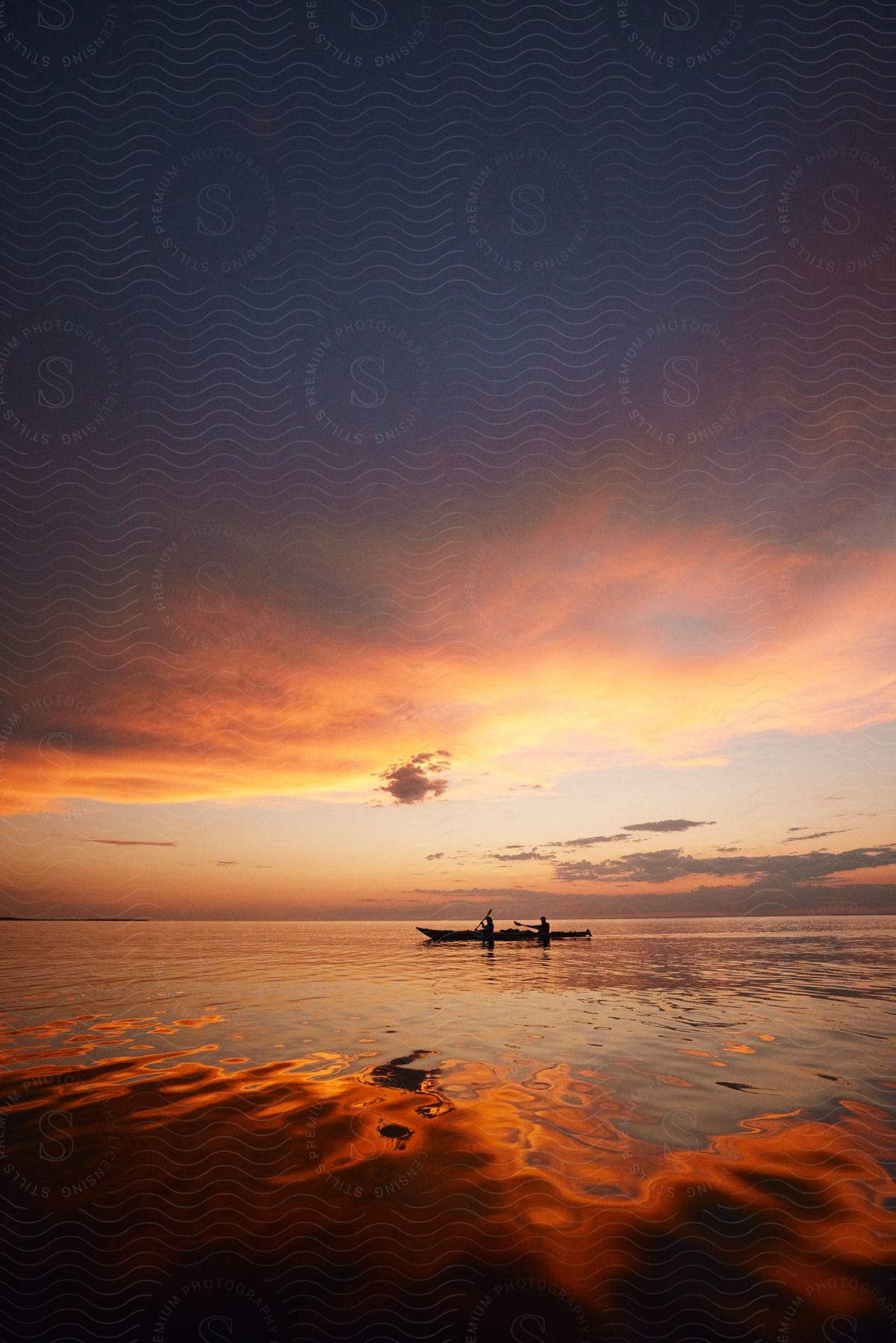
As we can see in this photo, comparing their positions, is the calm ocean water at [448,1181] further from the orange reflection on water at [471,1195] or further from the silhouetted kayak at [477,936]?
the silhouetted kayak at [477,936]

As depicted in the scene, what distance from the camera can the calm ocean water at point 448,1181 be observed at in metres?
5.15

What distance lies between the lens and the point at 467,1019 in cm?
1667

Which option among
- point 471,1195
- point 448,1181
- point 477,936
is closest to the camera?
point 471,1195

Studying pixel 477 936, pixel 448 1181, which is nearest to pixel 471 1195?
pixel 448 1181

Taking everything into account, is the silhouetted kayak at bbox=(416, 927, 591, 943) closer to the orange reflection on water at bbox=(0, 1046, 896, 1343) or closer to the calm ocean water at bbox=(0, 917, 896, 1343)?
the calm ocean water at bbox=(0, 917, 896, 1343)

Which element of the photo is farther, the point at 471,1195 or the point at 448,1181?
the point at 448,1181

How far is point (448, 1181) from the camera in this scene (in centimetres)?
704

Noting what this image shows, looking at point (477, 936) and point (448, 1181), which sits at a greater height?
point (448, 1181)

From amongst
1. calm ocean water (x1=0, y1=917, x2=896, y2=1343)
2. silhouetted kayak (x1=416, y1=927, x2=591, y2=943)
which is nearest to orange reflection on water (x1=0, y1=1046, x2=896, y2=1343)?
calm ocean water (x1=0, y1=917, x2=896, y2=1343)

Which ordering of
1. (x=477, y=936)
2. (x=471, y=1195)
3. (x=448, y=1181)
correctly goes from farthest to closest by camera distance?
(x=477, y=936) → (x=448, y=1181) → (x=471, y=1195)

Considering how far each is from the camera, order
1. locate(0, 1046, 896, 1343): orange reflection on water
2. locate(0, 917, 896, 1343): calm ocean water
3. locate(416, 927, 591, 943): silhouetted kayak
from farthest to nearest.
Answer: locate(416, 927, 591, 943): silhouetted kayak < locate(0, 1046, 896, 1343): orange reflection on water < locate(0, 917, 896, 1343): calm ocean water

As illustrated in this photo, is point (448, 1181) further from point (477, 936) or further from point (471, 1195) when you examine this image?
point (477, 936)

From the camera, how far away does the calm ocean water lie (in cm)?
515

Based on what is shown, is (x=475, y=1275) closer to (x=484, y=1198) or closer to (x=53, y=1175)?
(x=484, y=1198)
